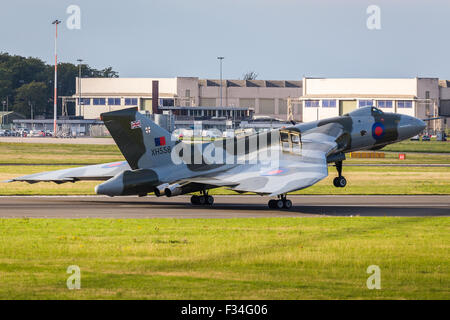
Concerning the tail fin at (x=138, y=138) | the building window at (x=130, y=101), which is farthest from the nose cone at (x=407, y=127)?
the building window at (x=130, y=101)

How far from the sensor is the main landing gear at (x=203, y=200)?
37263 millimetres

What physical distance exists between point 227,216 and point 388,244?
1054 cm

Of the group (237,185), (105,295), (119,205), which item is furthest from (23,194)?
(105,295)

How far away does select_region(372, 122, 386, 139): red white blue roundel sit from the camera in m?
39.9

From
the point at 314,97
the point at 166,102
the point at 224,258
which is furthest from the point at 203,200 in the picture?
the point at 166,102

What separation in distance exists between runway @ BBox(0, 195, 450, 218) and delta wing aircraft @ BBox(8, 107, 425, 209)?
3.83 ft

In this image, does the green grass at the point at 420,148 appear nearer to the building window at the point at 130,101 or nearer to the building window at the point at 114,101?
the building window at the point at 130,101

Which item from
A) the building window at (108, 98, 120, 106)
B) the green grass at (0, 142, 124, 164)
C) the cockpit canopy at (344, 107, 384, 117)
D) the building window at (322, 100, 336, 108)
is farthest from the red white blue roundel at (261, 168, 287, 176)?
the building window at (108, 98, 120, 106)

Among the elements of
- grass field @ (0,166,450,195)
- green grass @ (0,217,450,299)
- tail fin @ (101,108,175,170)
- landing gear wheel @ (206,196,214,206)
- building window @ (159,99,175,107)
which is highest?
building window @ (159,99,175,107)

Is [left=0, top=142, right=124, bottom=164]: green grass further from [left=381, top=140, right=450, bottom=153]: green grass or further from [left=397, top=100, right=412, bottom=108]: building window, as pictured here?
[left=397, top=100, right=412, bottom=108]: building window

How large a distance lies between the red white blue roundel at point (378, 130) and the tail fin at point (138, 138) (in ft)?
38.1

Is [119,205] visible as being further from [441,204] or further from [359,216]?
[441,204]

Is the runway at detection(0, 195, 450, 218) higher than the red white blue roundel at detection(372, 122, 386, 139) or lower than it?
lower

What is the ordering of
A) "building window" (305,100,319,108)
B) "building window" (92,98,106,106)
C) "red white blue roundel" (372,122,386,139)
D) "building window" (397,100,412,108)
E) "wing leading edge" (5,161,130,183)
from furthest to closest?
"building window" (92,98,106,106) < "building window" (305,100,319,108) < "building window" (397,100,412,108) < "red white blue roundel" (372,122,386,139) < "wing leading edge" (5,161,130,183)
